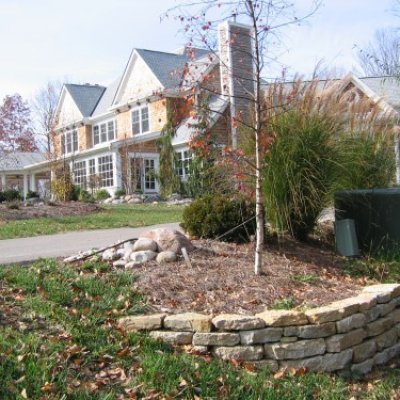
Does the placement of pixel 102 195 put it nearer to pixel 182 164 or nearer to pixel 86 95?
pixel 182 164

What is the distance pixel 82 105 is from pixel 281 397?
31.9 metres

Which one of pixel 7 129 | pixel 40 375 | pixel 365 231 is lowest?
pixel 40 375

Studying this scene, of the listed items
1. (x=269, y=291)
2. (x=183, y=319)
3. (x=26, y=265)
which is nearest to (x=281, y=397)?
(x=183, y=319)

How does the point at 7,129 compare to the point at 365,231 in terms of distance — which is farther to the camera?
the point at 7,129

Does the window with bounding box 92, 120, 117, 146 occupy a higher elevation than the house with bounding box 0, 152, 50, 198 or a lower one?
higher

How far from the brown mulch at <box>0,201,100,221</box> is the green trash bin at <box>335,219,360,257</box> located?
9.21 meters

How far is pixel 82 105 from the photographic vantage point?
33812 millimetres

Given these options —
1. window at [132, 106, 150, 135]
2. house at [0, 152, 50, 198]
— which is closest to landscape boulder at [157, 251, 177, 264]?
window at [132, 106, 150, 135]

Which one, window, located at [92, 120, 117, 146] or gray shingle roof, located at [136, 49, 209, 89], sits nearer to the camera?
gray shingle roof, located at [136, 49, 209, 89]

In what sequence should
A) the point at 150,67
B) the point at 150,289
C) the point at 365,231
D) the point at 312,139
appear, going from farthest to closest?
the point at 150,67
the point at 365,231
the point at 312,139
the point at 150,289

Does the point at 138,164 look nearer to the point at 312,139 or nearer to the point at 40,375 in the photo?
the point at 312,139

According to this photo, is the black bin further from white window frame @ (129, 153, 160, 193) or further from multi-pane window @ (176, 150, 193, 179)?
white window frame @ (129, 153, 160, 193)

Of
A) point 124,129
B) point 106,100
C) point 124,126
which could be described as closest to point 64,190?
point 124,129

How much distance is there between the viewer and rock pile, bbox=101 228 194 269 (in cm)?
585
